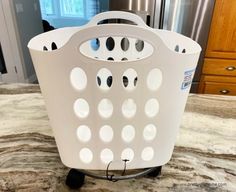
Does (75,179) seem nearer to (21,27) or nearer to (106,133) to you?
(106,133)

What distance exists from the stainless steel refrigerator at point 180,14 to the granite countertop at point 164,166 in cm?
129

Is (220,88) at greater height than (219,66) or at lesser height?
lesser

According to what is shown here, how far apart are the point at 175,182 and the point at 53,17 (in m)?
5.70

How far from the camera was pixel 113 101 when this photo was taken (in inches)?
15.5

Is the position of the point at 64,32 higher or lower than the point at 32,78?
higher

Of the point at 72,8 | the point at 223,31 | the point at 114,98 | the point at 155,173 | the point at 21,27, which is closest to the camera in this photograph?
the point at 114,98

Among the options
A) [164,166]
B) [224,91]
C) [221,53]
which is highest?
[164,166]

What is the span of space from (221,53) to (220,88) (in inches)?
14.0

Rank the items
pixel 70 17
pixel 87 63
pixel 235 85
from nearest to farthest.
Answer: pixel 87 63, pixel 235 85, pixel 70 17

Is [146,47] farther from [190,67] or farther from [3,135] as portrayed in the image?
[3,135]

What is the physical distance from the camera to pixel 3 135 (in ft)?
2.15

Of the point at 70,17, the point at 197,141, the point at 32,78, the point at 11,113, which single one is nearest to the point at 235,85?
the point at 197,141

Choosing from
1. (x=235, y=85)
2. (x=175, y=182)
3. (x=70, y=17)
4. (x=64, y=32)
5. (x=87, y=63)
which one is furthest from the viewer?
(x=70, y=17)

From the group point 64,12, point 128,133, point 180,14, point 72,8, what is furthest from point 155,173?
point 64,12
